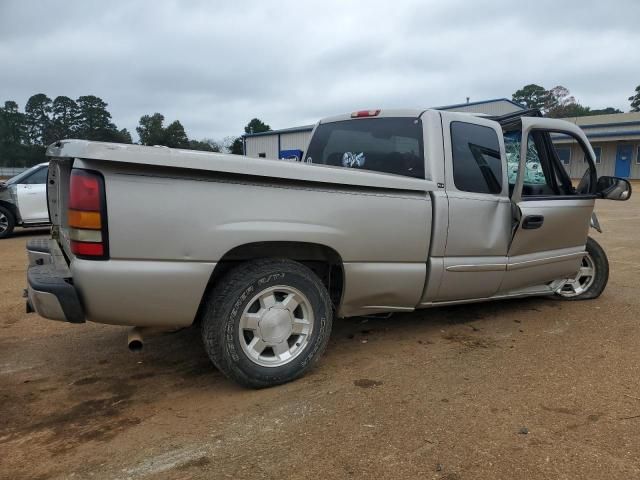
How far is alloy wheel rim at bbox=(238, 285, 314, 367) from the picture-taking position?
306 cm

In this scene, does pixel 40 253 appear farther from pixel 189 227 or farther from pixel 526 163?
pixel 526 163

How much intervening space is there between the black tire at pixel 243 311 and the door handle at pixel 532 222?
1.99 m

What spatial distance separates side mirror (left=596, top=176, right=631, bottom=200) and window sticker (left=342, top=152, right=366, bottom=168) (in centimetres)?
248

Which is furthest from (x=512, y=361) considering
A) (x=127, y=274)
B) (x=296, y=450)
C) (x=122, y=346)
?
(x=122, y=346)

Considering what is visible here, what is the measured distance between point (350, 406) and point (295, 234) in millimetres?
1072

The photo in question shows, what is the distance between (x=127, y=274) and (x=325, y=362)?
1.58 meters

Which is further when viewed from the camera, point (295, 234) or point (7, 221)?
point (7, 221)

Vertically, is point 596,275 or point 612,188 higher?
point 612,188

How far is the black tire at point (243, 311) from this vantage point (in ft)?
9.64

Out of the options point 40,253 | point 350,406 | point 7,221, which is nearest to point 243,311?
point 350,406

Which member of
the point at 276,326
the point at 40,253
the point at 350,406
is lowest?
the point at 350,406

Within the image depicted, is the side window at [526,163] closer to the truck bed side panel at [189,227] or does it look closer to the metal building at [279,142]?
the truck bed side panel at [189,227]

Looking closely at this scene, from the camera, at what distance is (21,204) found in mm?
10500

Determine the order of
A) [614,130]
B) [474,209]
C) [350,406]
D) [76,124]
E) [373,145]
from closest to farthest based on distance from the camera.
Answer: [350,406], [474,209], [373,145], [614,130], [76,124]
